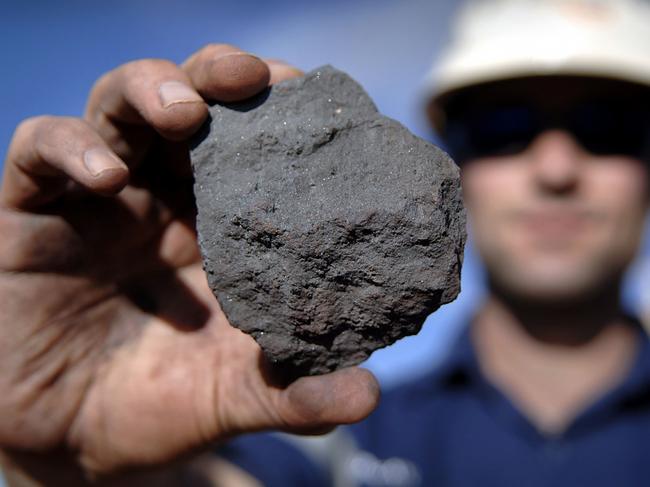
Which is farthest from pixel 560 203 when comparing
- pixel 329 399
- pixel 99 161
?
pixel 99 161

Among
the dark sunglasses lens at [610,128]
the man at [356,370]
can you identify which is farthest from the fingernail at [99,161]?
the dark sunglasses lens at [610,128]

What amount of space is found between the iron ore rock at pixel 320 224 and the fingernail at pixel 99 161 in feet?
0.68

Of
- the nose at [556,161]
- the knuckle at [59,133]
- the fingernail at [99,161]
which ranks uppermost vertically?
the knuckle at [59,133]

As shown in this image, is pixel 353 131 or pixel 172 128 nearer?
pixel 172 128

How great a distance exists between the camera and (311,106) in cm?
163

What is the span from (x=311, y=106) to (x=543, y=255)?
1929 millimetres

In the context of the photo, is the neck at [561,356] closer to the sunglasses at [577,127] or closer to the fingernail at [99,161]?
the sunglasses at [577,127]

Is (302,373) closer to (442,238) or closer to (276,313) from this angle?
(276,313)

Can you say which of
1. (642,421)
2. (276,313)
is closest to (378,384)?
(276,313)

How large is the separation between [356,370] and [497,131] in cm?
210

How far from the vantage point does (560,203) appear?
3.02 m

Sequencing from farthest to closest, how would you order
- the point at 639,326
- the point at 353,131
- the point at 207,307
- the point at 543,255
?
the point at 639,326
the point at 543,255
the point at 207,307
the point at 353,131

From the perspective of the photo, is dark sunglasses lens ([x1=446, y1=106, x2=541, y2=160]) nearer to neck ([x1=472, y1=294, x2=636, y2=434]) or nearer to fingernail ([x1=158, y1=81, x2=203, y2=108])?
neck ([x1=472, y1=294, x2=636, y2=434])

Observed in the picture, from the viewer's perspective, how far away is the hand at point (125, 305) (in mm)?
1521
